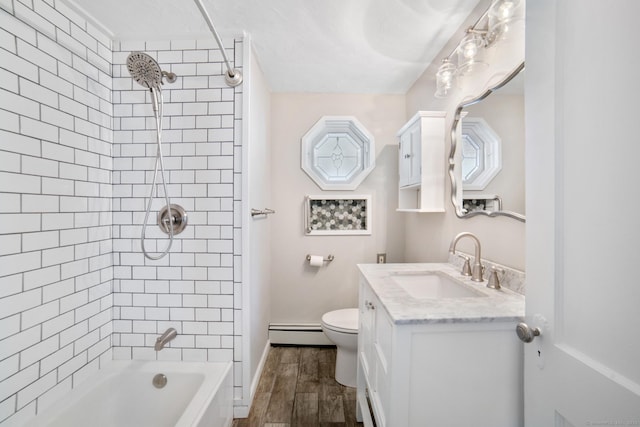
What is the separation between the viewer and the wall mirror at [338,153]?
253 cm

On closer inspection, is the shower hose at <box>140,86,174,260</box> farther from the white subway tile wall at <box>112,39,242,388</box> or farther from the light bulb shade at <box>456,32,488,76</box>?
the light bulb shade at <box>456,32,488,76</box>

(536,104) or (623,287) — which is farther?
(536,104)

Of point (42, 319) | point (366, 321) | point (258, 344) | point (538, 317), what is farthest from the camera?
point (258, 344)

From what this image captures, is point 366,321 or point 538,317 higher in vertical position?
point 538,317

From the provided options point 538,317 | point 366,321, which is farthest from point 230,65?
point 538,317

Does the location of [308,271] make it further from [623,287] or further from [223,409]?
[623,287]

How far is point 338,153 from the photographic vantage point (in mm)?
2627

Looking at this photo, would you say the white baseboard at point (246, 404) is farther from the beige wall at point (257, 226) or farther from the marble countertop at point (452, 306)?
the marble countertop at point (452, 306)

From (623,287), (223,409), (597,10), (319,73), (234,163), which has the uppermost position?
(319,73)

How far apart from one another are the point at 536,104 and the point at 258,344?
208 cm

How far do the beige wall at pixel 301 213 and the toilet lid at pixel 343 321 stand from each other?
16.7 inches

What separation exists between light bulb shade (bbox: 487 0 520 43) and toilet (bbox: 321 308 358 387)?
1777mm

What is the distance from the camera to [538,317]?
78 cm

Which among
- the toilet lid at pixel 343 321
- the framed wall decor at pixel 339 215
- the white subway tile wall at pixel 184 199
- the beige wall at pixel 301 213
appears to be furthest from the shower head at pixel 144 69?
the toilet lid at pixel 343 321
